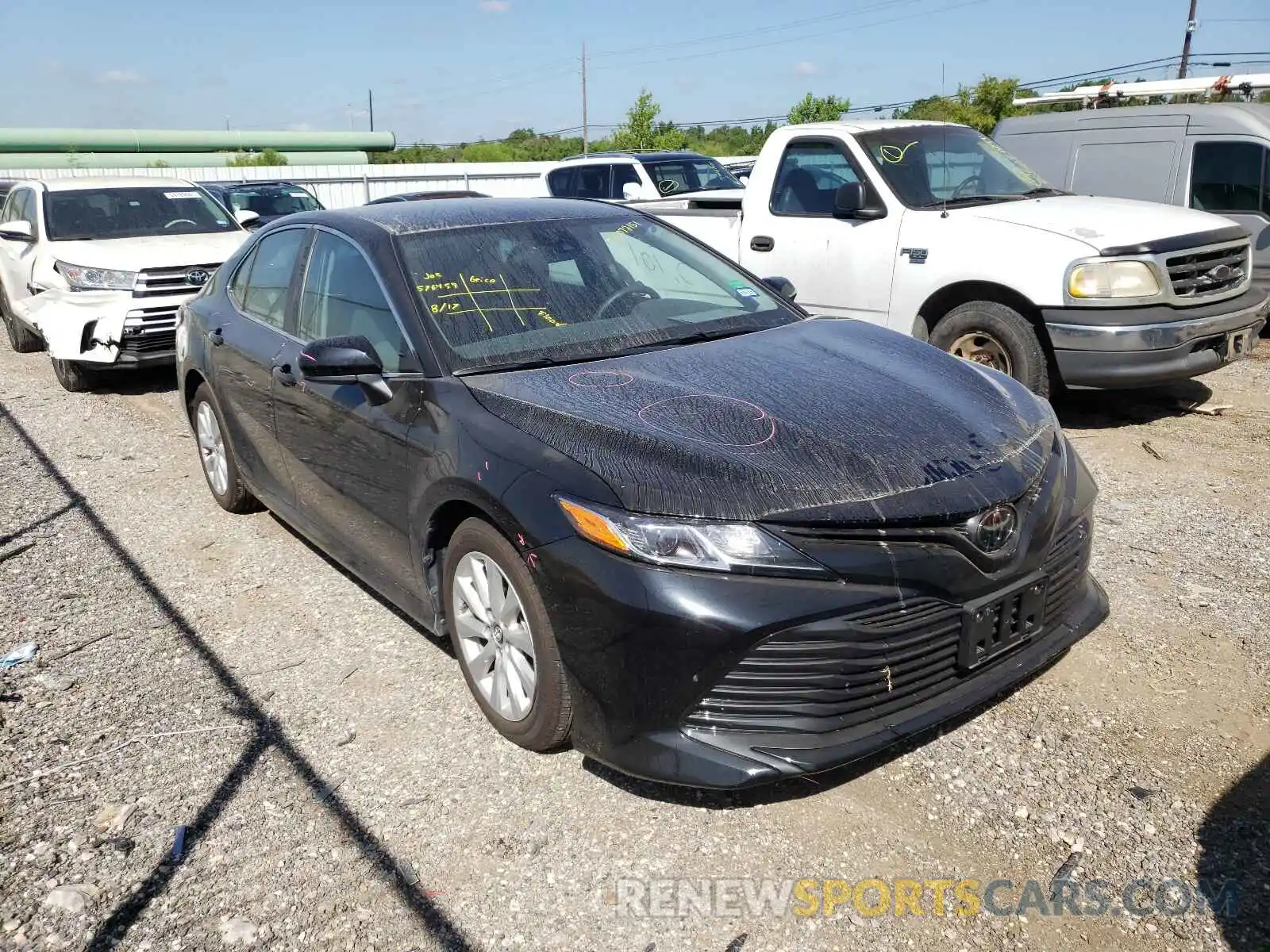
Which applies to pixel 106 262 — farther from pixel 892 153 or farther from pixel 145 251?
pixel 892 153

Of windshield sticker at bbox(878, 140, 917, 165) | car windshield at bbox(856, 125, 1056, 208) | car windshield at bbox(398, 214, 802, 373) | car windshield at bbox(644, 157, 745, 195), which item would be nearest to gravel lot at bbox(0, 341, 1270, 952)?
car windshield at bbox(398, 214, 802, 373)

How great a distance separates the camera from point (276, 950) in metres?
2.43

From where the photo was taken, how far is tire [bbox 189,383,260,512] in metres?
5.14

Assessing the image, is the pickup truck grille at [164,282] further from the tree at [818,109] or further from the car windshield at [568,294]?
the tree at [818,109]

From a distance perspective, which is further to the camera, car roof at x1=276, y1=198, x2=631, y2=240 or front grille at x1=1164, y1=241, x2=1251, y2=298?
front grille at x1=1164, y1=241, x2=1251, y2=298

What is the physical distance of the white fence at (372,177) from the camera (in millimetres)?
30188

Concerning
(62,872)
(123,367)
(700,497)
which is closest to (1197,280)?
(700,497)

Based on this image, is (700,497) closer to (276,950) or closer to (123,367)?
(276,950)

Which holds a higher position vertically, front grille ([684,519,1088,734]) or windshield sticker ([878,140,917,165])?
windshield sticker ([878,140,917,165])

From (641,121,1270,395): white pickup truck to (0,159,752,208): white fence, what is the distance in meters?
19.7

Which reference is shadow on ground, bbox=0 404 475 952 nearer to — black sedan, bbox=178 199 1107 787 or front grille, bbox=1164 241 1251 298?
black sedan, bbox=178 199 1107 787

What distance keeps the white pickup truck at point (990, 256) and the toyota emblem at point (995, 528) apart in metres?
3.58

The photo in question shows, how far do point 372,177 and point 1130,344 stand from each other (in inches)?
1264

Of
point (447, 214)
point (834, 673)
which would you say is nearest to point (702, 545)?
point (834, 673)
